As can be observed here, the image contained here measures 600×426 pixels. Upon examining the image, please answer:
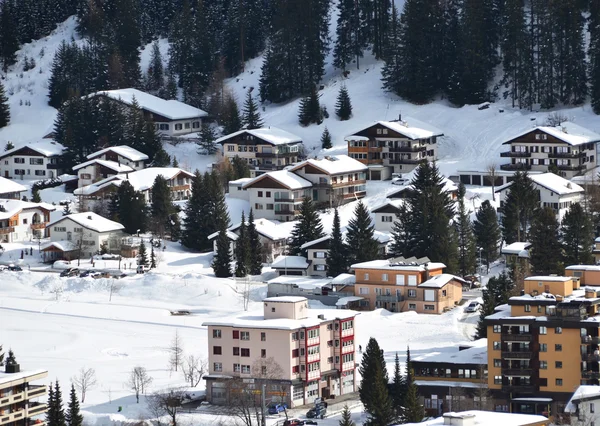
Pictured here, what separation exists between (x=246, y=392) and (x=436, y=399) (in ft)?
23.1

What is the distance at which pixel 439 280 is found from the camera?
89562 mm

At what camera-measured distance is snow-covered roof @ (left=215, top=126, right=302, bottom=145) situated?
115m

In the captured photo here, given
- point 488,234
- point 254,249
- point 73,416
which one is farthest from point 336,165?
point 73,416

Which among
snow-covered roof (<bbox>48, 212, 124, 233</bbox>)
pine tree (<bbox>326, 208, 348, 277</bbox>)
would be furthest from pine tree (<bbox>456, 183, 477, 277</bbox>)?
snow-covered roof (<bbox>48, 212, 124, 233</bbox>)

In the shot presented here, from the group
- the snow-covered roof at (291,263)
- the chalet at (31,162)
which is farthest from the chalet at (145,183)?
the snow-covered roof at (291,263)

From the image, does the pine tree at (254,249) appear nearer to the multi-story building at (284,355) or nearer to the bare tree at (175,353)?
the bare tree at (175,353)

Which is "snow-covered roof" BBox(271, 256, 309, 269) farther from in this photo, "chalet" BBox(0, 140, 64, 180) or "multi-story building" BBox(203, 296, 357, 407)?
"chalet" BBox(0, 140, 64, 180)

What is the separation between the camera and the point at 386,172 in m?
114

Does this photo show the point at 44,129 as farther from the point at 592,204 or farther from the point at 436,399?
the point at 436,399

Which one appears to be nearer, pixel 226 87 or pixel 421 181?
pixel 421 181

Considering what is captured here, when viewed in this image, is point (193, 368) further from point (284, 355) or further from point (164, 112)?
point (164, 112)

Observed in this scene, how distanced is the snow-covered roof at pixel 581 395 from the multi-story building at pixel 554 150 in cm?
4285

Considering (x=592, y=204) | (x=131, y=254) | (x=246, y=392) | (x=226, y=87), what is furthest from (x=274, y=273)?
(x=226, y=87)

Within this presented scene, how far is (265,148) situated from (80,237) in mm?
18192
